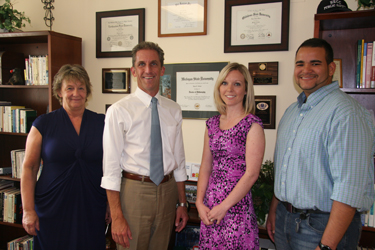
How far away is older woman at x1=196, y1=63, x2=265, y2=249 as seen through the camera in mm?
1435

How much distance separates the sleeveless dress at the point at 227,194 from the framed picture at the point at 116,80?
1419 mm

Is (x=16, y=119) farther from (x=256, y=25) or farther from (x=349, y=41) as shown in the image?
(x=349, y=41)

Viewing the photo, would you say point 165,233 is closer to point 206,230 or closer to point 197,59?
point 206,230

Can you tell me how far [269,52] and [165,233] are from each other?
1.61 meters

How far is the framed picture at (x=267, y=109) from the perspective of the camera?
2207 millimetres

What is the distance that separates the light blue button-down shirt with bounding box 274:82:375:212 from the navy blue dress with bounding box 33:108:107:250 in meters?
1.18

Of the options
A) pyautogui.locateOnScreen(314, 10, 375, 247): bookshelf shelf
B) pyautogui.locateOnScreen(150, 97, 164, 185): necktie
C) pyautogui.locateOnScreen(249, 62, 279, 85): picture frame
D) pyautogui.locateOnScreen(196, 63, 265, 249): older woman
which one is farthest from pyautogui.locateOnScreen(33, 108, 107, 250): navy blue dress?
pyautogui.locateOnScreen(314, 10, 375, 247): bookshelf shelf

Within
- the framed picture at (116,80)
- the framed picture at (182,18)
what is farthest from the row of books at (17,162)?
the framed picture at (182,18)

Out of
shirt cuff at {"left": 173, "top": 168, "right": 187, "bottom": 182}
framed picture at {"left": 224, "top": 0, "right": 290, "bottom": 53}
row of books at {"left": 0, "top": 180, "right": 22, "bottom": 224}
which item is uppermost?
framed picture at {"left": 224, "top": 0, "right": 290, "bottom": 53}

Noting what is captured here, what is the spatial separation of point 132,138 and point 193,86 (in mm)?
1011

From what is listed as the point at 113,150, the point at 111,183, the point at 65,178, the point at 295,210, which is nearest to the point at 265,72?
the point at 295,210

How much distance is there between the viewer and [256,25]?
2219mm

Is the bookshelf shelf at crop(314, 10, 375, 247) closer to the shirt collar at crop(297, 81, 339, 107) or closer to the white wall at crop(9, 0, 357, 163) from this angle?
the white wall at crop(9, 0, 357, 163)

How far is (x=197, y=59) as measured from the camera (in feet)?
7.96
